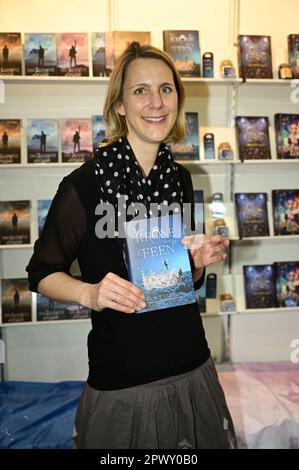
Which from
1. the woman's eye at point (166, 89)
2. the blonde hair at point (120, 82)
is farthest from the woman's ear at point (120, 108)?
the woman's eye at point (166, 89)

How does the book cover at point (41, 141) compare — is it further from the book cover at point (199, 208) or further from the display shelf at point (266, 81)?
the display shelf at point (266, 81)

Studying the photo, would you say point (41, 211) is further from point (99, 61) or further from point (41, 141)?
point (99, 61)

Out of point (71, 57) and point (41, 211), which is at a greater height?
point (71, 57)

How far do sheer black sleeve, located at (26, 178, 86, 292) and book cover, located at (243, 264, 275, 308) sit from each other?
192 centimetres

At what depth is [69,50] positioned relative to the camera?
255 cm

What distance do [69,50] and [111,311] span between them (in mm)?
1963

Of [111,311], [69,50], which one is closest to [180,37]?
[69,50]

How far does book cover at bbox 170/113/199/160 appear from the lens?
2.62 metres

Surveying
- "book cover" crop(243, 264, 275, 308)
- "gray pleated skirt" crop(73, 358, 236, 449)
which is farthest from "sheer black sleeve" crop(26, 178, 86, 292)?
"book cover" crop(243, 264, 275, 308)

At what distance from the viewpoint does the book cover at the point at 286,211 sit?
2805 millimetres

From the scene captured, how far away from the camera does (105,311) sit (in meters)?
1.15

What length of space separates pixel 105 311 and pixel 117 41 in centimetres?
195

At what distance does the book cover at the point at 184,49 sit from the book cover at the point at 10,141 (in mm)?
1037

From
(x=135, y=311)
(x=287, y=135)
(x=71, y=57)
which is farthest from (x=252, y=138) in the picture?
(x=135, y=311)
